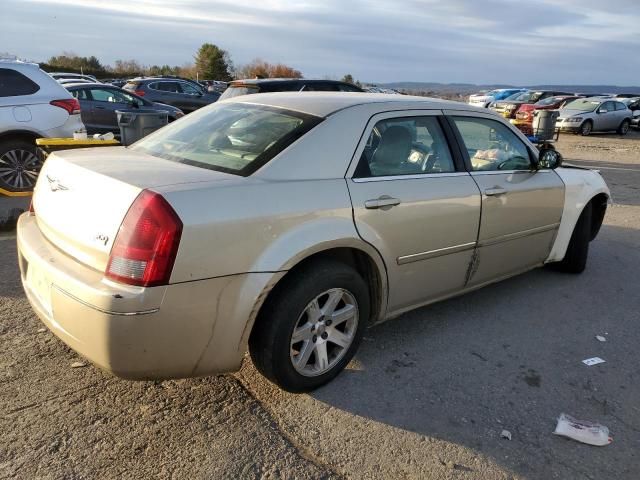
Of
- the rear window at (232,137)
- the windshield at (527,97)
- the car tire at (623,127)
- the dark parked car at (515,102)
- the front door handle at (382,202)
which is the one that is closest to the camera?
the rear window at (232,137)

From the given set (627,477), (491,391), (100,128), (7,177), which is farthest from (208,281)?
(100,128)

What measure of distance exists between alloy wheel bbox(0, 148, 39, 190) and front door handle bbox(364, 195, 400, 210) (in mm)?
5753

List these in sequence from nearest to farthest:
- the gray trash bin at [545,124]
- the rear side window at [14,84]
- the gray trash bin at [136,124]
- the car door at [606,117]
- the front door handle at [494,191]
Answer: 1. the front door handle at [494,191]
2. the gray trash bin at [136,124]
3. the rear side window at [14,84]
4. the gray trash bin at [545,124]
5. the car door at [606,117]

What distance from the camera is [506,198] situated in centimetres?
391

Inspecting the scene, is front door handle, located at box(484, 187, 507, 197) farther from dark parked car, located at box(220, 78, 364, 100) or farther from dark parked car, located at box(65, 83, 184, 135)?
dark parked car, located at box(65, 83, 184, 135)

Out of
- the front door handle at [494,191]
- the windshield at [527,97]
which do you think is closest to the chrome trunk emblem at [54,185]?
the front door handle at [494,191]

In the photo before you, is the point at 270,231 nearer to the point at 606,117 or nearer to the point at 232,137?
the point at 232,137

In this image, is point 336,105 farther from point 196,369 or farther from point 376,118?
point 196,369

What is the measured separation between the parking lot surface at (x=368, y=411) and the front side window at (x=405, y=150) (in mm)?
1180

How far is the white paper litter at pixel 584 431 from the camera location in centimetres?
271

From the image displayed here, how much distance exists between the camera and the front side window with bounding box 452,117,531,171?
3.88 meters

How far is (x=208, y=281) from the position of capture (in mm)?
2412

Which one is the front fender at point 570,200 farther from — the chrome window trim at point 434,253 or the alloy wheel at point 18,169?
the alloy wheel at point 18,169

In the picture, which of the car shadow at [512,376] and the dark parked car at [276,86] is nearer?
the car shadow at [512,376]
